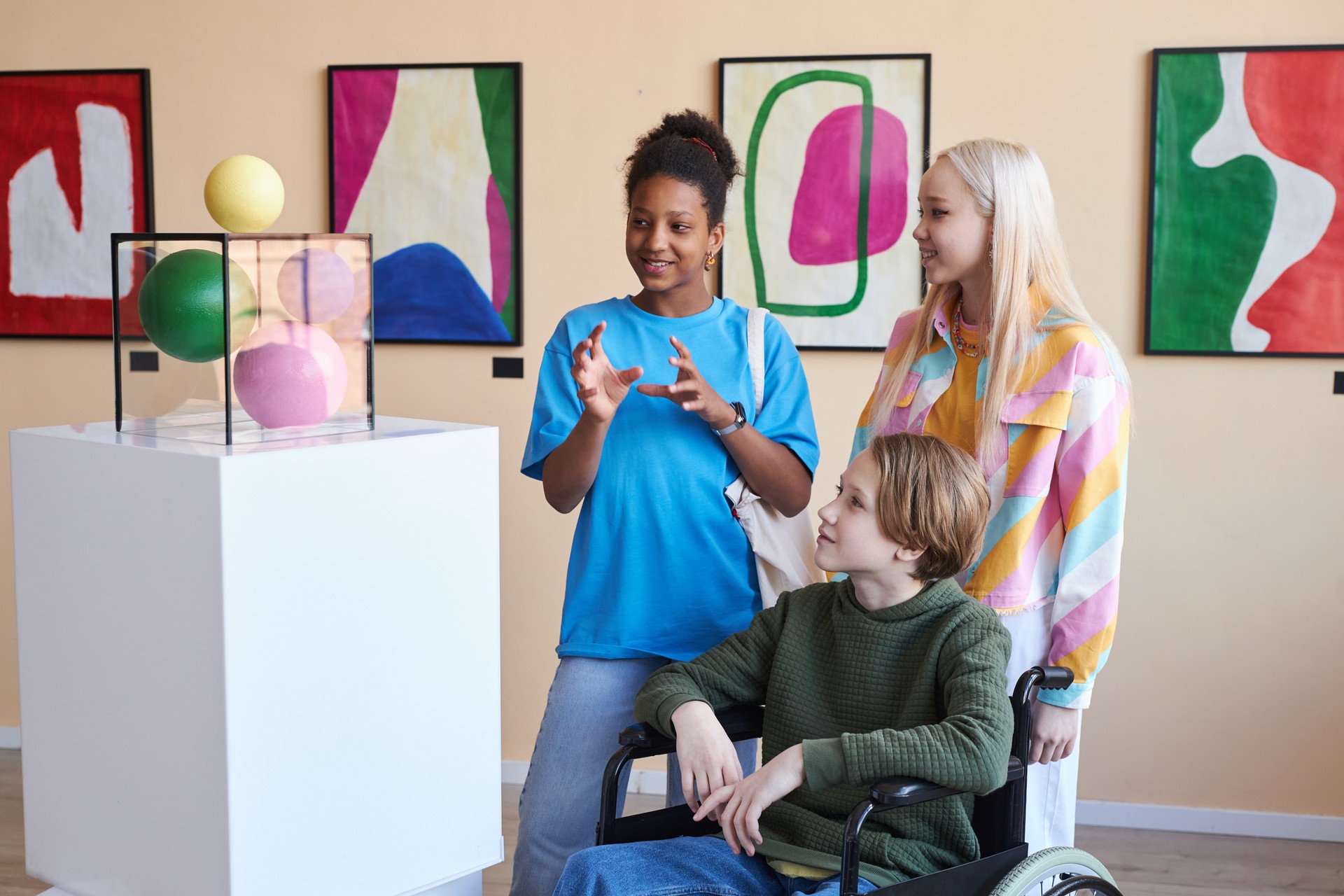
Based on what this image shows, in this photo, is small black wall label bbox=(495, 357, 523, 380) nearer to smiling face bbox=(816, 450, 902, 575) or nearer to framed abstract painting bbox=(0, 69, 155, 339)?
framed abstract painting bbox=(0, 69, 155, 339)

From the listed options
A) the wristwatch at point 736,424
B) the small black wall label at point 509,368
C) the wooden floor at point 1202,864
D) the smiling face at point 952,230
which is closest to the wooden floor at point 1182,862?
the wooden floor at point 1202,864

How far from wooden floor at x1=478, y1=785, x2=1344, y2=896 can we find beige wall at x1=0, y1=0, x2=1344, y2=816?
108mm

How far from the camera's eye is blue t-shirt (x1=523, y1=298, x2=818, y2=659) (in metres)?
1.66

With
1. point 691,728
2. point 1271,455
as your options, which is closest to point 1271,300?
point 1271,455

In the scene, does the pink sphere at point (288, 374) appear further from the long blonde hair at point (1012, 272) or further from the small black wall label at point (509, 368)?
the small black wall label at point (509, 368)

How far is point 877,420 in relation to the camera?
1768 millimetres

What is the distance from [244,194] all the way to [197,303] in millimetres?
128

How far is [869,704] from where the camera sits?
1.49m

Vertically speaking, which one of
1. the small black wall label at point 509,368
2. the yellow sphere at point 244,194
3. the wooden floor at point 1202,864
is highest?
the yellow sphere at point 244,194

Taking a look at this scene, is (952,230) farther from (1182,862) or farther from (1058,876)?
(1182,862)

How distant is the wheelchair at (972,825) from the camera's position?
128cm

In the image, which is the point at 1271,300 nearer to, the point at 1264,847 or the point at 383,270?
the point at 1264,847

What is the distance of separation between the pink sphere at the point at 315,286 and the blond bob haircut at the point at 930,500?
695mm

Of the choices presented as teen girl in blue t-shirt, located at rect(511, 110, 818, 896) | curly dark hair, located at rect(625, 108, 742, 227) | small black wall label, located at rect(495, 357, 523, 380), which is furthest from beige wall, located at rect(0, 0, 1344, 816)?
teen girl in blue t-shirt, located at rect(511, 110, 818, 896)
